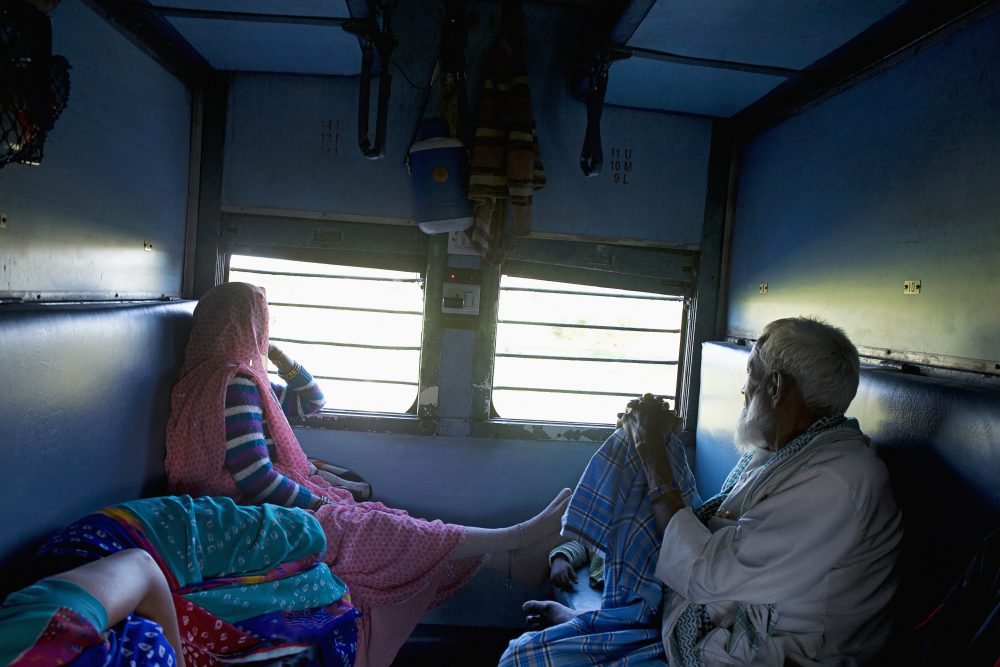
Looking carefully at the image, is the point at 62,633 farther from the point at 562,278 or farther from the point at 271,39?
the point at 562,278

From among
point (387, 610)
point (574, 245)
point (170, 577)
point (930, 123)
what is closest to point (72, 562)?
point (170, 577)

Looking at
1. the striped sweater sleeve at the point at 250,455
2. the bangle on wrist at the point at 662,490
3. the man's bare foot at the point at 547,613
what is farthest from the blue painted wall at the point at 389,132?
the man's bare foot at the point at 547,613

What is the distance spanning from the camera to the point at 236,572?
228cm

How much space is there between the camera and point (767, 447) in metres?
2.26

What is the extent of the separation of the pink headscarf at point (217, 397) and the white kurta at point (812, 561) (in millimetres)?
1855

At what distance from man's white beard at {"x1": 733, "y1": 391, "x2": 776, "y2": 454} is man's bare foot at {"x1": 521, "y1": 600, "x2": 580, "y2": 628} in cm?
106

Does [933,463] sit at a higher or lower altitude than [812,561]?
higher

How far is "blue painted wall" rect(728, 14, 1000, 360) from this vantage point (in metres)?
1.97

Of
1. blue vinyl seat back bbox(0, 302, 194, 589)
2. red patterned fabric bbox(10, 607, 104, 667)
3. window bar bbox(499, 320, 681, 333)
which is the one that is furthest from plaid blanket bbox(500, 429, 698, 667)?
blue vinyl seat back bbox(0, 302, 194, 589)

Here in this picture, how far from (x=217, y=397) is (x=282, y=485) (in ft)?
1.50

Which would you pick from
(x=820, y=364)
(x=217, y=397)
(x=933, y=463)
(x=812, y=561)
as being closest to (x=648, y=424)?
(x=820, y=364)

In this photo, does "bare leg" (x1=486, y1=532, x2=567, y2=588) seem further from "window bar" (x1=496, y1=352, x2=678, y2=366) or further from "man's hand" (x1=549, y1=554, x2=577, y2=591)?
"window bar" (x1=496, y1=352, x2=678, y2=366)

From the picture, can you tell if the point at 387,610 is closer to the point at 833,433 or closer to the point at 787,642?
the point at 787,642

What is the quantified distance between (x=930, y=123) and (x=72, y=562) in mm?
2943
